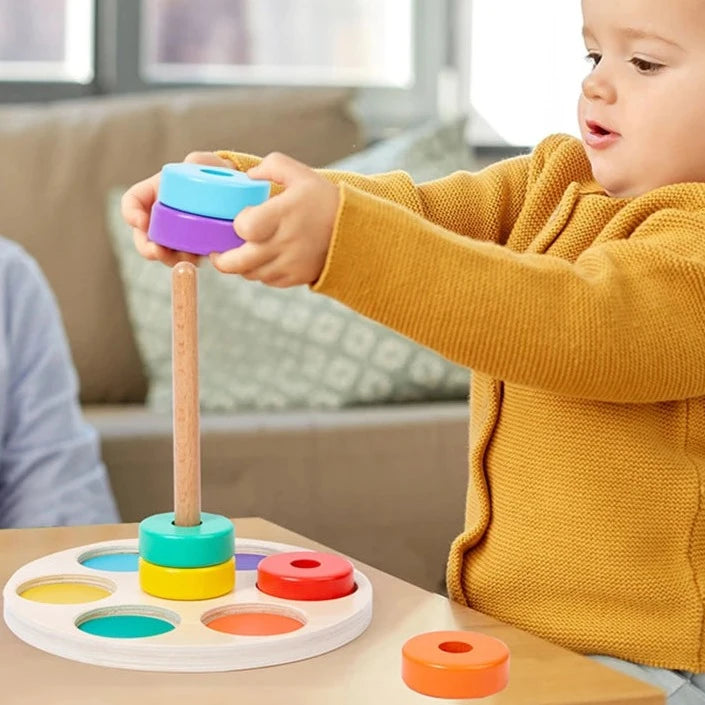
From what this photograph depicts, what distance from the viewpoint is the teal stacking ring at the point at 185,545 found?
31.2 inches

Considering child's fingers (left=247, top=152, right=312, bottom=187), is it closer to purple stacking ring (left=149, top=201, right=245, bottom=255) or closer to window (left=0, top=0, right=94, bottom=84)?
purple stacking ring (left=149, top=201, right=245, bottom=255)

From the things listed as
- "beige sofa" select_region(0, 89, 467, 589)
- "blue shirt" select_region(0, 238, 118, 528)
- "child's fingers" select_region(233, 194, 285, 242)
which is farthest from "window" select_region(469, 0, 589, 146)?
"child's fingers" select_region(233, 194, 285, 242)

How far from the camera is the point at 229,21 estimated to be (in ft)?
8.49

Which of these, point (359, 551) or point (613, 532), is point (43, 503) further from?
point (613, 532)

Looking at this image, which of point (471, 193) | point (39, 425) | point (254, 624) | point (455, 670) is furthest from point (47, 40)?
point (455, 670)

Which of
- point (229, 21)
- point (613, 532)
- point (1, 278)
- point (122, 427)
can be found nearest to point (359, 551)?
point (122, 427)

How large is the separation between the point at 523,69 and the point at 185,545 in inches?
77.3

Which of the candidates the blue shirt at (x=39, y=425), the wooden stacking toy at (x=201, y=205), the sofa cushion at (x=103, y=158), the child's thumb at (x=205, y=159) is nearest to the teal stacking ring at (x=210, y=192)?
the wooden stacking toy at (x=201, y=205)

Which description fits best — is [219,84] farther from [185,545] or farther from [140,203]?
[185,545]

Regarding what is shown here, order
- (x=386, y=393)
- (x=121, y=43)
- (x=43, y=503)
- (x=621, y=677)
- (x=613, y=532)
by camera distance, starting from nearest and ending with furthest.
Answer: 1. (x=621, y=677)
2. (x=613, y=532)
3. (x=43, y=503)
4. (x=386, y=393)
5. (x=121, y=43)

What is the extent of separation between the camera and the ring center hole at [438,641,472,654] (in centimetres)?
72

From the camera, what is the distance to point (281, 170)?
74 centimetres

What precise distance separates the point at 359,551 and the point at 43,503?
0.40 m

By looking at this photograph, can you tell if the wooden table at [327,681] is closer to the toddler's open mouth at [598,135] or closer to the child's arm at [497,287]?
the child's arm at [497,287]
